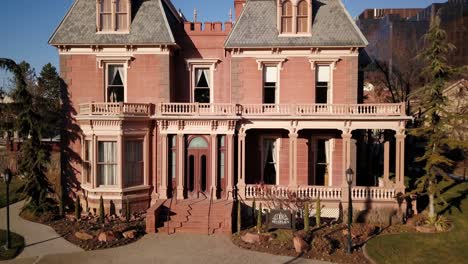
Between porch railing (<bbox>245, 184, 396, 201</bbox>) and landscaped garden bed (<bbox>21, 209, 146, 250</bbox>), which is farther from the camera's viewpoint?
porch railing (<bbox>245, 184, 396, 201</bbox>)

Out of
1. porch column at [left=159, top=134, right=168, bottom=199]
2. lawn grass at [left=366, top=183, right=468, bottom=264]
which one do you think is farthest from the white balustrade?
porch column at [left=159, top=134, right=168, bottom=199]

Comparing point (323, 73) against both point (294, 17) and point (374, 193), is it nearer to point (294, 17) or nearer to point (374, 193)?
point (294, 17)

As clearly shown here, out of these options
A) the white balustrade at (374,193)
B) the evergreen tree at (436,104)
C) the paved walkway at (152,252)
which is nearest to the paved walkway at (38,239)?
the paved walkway at (152,252)

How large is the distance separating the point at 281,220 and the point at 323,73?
891 centimetres

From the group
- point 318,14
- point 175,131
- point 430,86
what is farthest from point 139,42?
point 430,86

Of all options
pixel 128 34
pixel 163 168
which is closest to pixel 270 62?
pixel 128 34

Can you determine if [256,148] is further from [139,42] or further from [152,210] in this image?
[139,42]

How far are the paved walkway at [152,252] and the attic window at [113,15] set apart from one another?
1120cm

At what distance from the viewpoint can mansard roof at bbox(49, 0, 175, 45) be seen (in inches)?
813

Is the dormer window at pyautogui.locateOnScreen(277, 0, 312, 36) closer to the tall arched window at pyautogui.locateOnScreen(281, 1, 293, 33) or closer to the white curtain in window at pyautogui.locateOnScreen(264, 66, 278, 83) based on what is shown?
the tall arched window at pyautogui.locateOnScreen(281, 1, 293, 33)

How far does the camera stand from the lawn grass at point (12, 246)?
14.7 metres

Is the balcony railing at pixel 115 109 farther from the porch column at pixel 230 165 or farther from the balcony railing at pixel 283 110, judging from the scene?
the porch column at pixel 230 165

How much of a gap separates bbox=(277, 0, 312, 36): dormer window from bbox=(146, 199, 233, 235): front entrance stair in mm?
10134

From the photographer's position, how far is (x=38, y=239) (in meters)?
16.4
